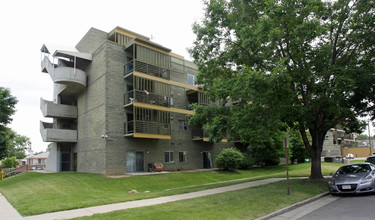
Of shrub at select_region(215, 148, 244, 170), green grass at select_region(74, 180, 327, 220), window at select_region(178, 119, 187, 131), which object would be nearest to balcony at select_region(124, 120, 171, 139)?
window at select_region(178, 119, 187, 131)

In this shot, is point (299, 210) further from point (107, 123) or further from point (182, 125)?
point (182, 125)

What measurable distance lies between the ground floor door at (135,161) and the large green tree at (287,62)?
31.6ft

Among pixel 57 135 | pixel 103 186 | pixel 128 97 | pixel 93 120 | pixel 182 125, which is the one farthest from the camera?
pixel 182 125

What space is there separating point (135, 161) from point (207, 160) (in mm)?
9893

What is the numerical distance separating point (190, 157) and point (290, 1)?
1919 centimetres

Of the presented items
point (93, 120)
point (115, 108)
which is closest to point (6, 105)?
point (93, 120)

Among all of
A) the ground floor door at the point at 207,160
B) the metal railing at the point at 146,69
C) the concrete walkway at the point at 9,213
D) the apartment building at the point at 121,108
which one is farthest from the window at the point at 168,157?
the concrete walkway at the point at 9,213

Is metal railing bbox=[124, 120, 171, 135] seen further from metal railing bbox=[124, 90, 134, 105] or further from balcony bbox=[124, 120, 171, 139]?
metal railing bbox=[124, 90, 134, 105]

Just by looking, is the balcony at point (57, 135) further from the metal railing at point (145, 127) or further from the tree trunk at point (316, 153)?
the tree trunk at point (316, 153)

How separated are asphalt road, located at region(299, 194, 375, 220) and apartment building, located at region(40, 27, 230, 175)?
15.5 m

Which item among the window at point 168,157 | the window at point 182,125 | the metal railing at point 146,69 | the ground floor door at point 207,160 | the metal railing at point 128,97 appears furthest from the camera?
the ground floor door at point 207,160

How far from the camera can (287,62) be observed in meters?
14.4

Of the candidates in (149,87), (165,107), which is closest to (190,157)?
(165,107)

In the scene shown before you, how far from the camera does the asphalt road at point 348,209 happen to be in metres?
7.64
